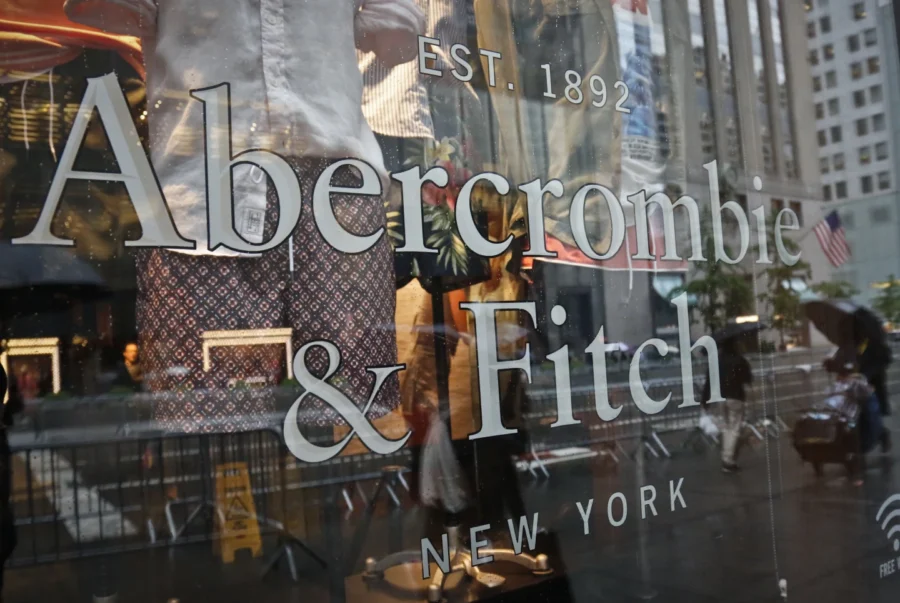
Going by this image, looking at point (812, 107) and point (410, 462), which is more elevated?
point (812, 107)

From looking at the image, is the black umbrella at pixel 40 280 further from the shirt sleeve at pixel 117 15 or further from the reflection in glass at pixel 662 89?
the reflection in glass at pixel 662 89

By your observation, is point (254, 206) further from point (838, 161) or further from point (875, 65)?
point (875, 65)

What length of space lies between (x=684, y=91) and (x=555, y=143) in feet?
2.05

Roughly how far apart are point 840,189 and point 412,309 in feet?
6.70

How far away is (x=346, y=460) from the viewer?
64.9 inches

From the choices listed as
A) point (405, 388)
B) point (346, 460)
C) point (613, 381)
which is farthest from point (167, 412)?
point (613, 381)

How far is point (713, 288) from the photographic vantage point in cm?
238

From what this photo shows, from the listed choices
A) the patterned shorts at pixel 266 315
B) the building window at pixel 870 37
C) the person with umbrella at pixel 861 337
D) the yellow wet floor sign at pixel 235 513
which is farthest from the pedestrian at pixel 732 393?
the building window at pixel 870 37

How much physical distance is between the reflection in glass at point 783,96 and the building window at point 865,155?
46 centimetres

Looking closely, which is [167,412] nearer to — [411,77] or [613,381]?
[411,77]

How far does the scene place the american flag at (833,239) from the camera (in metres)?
2.78

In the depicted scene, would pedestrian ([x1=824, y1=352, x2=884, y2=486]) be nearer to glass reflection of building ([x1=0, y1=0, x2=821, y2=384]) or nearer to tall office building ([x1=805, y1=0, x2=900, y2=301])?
tall office building ([x1=805, y1=0, x2=900, y2=301])

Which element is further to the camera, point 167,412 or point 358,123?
point 358,123

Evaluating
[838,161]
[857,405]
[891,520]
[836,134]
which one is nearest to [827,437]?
[857,405]
